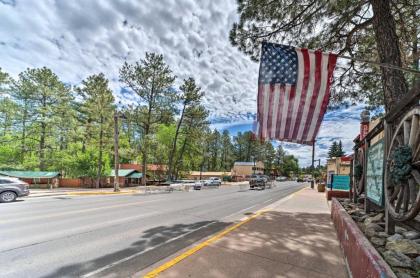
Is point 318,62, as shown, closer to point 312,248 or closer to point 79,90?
point 312,248

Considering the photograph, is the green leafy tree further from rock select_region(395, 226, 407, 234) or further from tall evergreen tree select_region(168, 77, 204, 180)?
rock select_region(395, 226, 407, 234)

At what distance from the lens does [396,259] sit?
326 cm

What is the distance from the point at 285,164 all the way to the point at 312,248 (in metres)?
141

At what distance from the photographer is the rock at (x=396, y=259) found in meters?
3.16

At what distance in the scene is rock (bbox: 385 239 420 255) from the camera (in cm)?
339

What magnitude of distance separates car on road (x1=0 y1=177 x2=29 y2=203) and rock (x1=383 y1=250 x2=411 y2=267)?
19956 millimetres

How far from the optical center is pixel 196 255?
19.2 feet

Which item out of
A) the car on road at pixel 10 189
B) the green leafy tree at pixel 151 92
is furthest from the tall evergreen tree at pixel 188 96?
the car on road at pixel 10 189

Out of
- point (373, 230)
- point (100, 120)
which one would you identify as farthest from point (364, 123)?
point (100, 120)

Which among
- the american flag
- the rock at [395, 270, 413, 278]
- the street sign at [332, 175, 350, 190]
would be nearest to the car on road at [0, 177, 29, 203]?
the american flag

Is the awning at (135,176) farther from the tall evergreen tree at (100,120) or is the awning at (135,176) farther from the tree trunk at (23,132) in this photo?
the tree trunk at (23,132)

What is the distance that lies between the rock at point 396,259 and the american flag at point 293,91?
13.2 feet

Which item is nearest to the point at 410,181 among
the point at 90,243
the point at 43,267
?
the point at 43,267

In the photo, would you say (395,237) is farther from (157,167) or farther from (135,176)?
(157,167)
